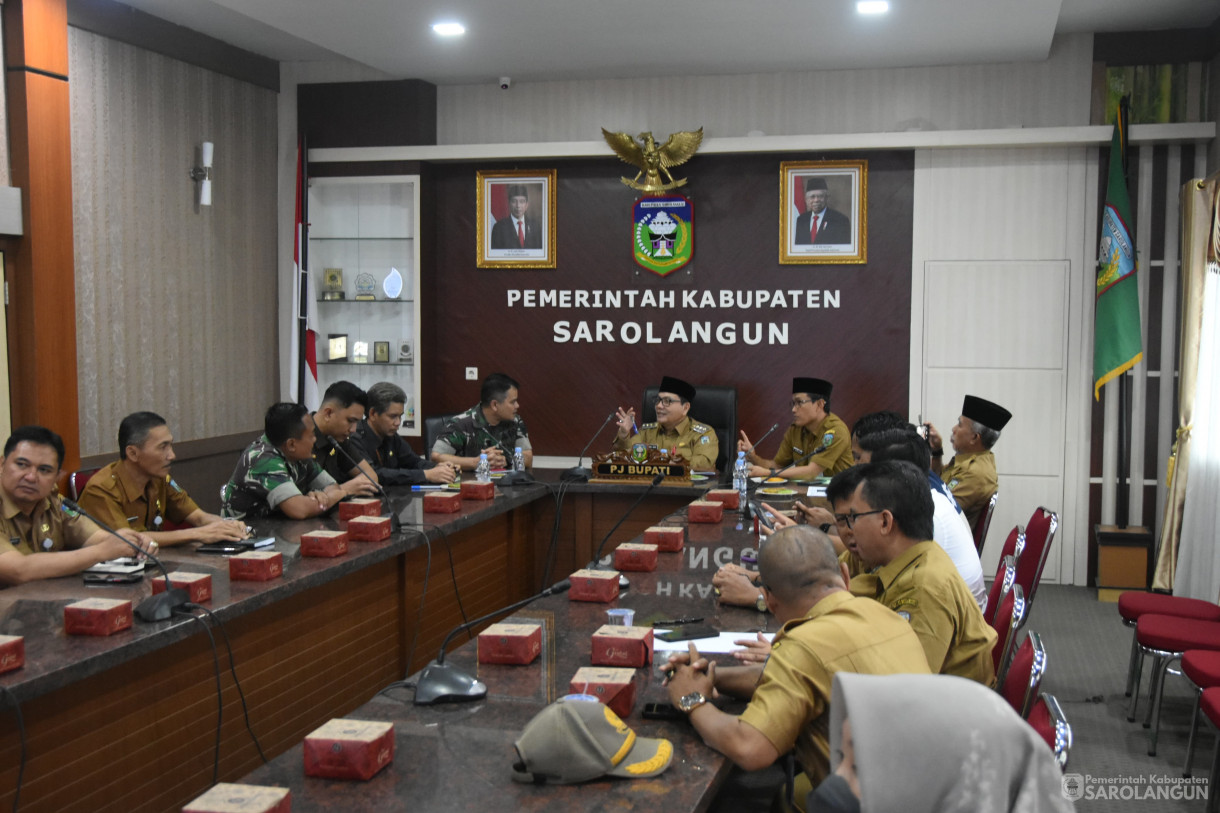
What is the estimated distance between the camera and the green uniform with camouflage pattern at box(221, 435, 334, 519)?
375 centimetres

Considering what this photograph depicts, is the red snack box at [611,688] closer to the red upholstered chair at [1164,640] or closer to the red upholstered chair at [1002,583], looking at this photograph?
the red upholstered chair at [1002,583]

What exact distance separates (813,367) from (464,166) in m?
2.40

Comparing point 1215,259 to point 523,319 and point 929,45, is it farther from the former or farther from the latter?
point 523,319

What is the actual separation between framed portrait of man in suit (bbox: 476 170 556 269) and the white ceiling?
0.60 metres

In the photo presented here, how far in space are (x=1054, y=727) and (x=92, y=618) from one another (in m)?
1.92

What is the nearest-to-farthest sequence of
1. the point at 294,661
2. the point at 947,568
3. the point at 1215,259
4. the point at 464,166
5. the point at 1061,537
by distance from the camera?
the point at 947,568, the point at 294,661, the point at 1215,259, the point at 1061,537, the point at 464,166

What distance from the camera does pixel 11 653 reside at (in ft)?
6.73

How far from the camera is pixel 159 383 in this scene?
5504 millimetres

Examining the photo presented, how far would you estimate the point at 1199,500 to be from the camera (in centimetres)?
497

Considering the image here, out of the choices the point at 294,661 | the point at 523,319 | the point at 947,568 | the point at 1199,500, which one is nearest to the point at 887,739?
the point at 947,568

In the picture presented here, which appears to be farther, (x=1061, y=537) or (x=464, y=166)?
(x=464, y=166)

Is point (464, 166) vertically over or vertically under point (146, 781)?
over

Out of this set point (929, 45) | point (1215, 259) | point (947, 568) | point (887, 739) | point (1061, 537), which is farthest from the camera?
point (1061, 537)

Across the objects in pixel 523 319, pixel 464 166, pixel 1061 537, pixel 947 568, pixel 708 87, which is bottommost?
pixel 1061 537
